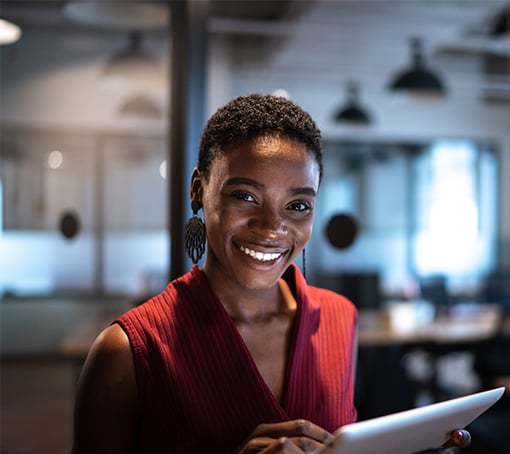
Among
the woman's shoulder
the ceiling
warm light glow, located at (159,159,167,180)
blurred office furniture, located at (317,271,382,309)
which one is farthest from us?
blurred office furniture, located at (317,271,382,309)

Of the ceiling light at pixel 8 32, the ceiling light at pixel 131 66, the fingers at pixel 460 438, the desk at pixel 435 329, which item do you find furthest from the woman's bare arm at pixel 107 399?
the desk at pixel 435 329

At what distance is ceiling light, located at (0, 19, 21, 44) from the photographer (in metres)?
2.15

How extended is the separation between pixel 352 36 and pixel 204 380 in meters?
3.58

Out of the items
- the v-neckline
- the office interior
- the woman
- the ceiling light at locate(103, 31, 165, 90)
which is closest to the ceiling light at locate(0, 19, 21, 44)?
the office interior

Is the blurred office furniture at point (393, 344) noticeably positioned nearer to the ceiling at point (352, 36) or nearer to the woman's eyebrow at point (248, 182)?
the ceiling at point (352, 36)

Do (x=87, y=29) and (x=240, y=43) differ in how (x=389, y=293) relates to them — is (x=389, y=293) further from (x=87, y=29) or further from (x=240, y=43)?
(x=87, y=29)

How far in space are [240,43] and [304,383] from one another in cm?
324

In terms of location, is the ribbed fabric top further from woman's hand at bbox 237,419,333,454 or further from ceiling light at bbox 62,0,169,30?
ceiling light at bbox 62,0,169,30

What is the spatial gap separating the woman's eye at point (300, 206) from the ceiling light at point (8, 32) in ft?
5.38

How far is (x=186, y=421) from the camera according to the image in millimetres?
956

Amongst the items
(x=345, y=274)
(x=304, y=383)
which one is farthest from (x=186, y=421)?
(x=345, y=274)

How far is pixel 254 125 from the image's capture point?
97cm

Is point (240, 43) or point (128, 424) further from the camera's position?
point (240, 43)

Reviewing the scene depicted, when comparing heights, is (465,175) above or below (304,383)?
above
